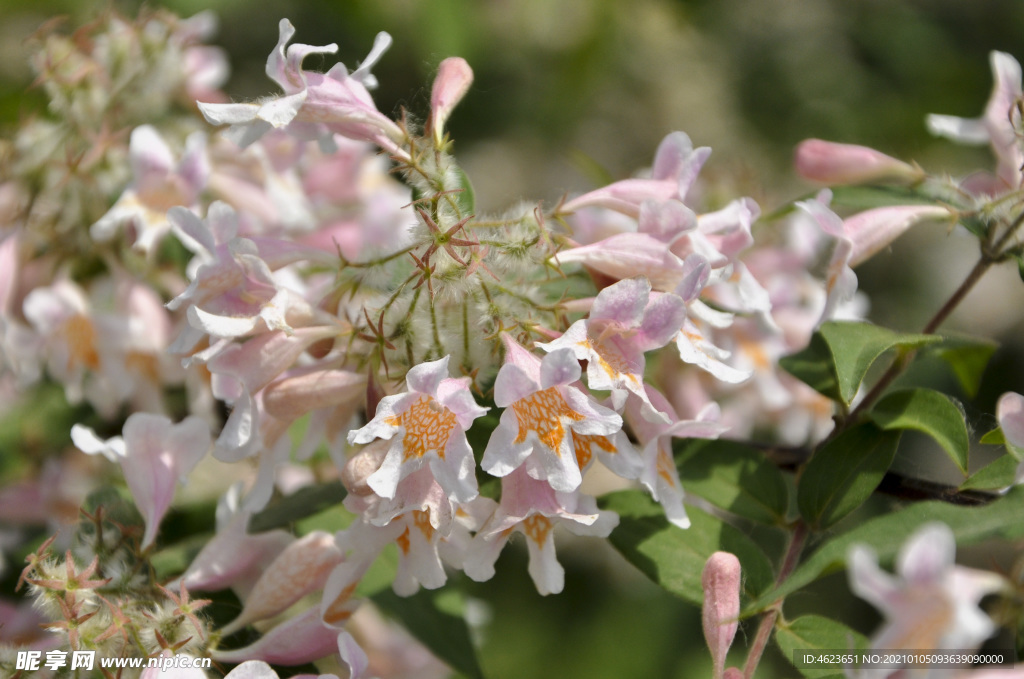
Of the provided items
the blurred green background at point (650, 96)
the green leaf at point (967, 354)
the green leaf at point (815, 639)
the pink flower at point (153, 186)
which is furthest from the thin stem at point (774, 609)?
the blurred green background at point (650, 96)

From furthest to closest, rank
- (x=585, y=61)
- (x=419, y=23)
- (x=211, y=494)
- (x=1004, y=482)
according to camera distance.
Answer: (x=585, y=61), (x=419, y=23), (x=211, y=494), (x=1004, y=482)

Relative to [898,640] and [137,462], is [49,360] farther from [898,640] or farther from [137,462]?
[898,640]

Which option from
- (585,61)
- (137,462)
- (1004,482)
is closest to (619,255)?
(1004,482)

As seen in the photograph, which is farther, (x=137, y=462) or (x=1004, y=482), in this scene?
(x=137, y=462)

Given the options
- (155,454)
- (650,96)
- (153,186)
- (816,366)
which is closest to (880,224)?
(816,366)

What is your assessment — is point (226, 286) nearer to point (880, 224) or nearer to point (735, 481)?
point (735, 481)

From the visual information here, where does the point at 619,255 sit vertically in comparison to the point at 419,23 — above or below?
above

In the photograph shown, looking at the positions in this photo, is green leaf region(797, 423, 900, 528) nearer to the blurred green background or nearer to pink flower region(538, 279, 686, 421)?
pink flower region(538, 279, 686, 421)
